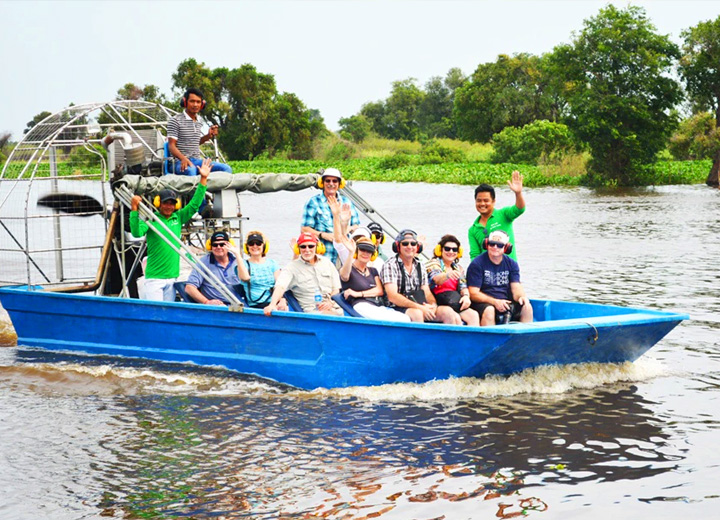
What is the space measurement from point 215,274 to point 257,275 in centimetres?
42

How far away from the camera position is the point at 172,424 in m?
7.99

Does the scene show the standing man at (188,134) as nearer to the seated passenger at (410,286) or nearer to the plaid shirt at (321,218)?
the plaid shirt at (321,218)

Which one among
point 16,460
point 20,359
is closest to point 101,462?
point 16,460

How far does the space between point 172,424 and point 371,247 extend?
232 cm

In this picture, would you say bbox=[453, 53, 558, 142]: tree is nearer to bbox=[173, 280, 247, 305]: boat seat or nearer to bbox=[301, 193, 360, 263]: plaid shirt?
bbox=[301, 193, 360, 263]: plaid shirt

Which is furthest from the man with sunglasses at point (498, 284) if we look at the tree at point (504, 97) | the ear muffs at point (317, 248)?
the tree at point (504, 97)

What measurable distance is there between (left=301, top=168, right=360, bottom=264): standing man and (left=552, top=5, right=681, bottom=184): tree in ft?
124

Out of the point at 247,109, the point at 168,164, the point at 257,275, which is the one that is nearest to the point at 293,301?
the point at 257,275

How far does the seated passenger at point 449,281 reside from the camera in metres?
8.60

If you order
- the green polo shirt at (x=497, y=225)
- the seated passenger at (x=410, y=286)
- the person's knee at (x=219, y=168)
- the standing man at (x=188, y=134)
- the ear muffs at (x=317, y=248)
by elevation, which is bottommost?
the seated passenger at (x=410, y=286)

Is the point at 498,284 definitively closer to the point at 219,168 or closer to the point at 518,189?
the point at 518,189

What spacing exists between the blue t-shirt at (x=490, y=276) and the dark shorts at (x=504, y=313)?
0.39ft

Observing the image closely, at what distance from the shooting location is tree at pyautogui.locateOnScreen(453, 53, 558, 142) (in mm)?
75312

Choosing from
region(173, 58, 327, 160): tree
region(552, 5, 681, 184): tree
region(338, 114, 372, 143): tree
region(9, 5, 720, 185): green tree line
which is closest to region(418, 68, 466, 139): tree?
region(338, 114, 372, 143): tree
